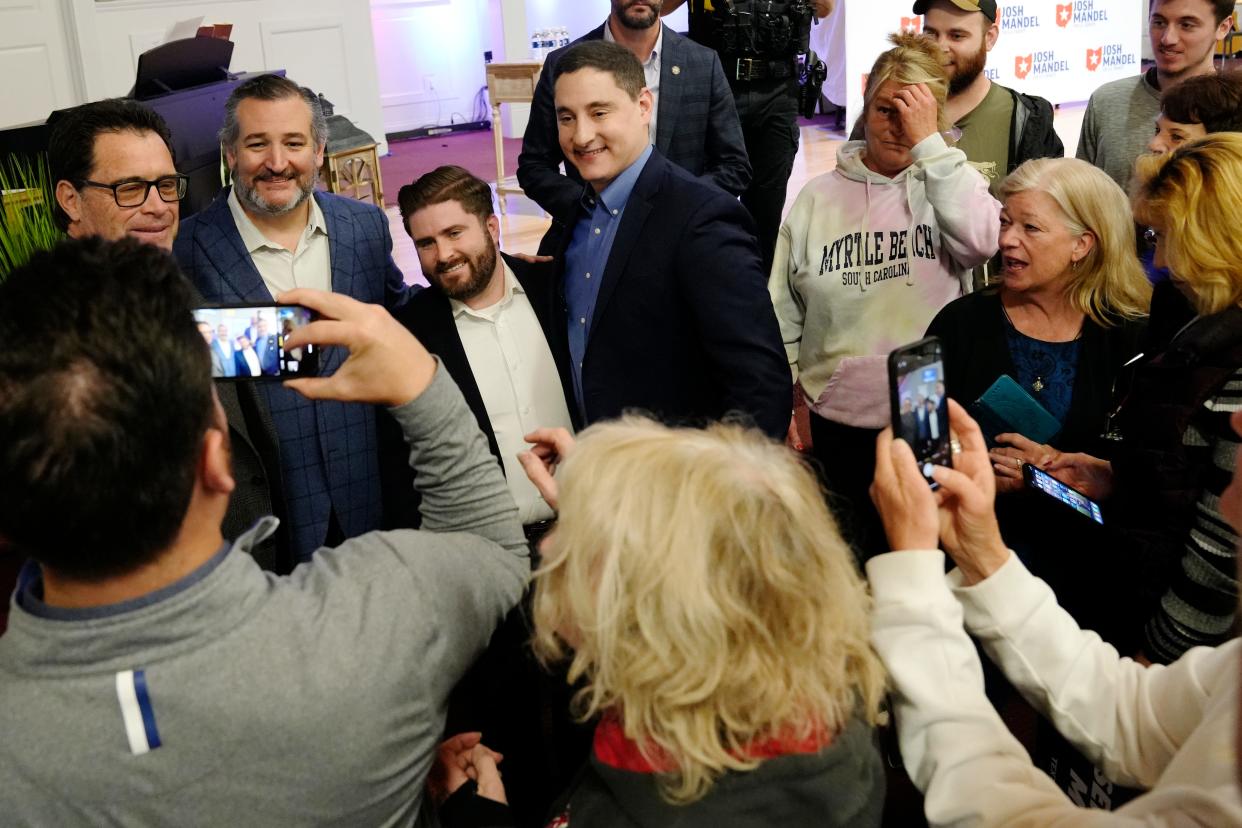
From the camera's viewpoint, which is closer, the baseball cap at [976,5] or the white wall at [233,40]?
the baseball cap at [976,5]

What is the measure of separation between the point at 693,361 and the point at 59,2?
6496 millimetres

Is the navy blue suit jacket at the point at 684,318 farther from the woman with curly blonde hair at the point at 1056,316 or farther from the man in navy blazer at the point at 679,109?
the man in navy blazer at the point at 679,109

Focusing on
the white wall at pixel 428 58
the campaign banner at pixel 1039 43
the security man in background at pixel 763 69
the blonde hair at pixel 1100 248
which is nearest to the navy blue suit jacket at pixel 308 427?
the blonde hair at pixel 1100 248

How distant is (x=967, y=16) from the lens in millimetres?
3350

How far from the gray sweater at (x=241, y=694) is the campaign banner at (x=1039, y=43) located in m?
8.57

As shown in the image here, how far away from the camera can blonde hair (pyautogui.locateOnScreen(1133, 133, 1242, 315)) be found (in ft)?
A: 5.91

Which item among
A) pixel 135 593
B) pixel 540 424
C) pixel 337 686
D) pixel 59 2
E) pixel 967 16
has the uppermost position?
pixel 59 2

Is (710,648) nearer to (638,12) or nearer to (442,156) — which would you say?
(638,12)

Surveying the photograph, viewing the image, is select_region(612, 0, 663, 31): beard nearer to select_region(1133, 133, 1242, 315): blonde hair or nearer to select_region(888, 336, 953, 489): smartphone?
select_region(1133, 133, 1242, 315): blonde hair

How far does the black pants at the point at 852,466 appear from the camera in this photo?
8.70 feet

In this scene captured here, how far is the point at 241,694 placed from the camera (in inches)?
38.1

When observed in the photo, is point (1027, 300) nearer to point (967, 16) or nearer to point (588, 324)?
point (588, 324)

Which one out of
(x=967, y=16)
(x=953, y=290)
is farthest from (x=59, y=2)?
(x=953, y=290)

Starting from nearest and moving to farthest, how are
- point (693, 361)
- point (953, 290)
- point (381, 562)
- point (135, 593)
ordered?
point (135, 593), point (381, 562), point (693, 361), point (953, 290)
